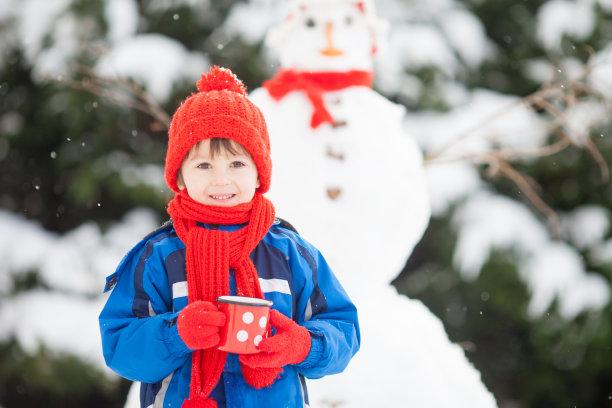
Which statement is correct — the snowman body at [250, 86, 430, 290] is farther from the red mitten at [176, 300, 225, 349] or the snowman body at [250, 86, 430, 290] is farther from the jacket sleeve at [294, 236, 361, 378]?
the red mitten at [176, 300, 225, 349]

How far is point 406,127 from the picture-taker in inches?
131

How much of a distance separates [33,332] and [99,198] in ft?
2.65

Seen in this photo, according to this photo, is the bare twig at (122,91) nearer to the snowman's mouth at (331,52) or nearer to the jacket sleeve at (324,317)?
the snowman's mouth at (331,52)

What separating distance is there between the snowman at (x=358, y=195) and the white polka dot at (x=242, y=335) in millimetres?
683

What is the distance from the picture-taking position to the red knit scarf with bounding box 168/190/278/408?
0.96 metres

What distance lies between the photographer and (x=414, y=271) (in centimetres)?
375

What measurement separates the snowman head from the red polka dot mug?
3.14 feet

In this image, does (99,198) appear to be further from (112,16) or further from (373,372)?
(373,372)

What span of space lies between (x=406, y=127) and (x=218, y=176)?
243cm

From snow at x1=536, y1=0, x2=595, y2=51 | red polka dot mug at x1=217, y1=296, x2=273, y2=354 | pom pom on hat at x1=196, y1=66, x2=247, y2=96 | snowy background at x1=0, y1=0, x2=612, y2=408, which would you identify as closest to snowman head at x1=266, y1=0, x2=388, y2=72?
pom pom on hat at x1=196, y1=66, x2=247, y2=96

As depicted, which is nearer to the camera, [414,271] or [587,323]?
[587,323]

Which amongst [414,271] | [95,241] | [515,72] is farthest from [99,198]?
[515,72]

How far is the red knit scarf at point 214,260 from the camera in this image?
96cm

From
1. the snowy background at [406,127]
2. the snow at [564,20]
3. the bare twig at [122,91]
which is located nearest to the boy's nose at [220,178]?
the bare twig at [122,91]
